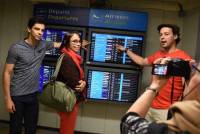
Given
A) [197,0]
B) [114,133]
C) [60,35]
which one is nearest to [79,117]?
[114,133]

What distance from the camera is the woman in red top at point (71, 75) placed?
10.7 ft

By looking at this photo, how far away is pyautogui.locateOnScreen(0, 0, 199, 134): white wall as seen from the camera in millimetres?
4309

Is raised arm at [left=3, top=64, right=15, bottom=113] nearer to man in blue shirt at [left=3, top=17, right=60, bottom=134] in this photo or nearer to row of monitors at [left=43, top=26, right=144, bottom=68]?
man in blue shirt at [left=3, top=17, right=60, bottom=134]

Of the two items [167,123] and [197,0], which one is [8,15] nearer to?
[197,0]

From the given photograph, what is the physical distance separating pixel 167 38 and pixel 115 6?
130 cm

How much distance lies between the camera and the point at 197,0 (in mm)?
3844

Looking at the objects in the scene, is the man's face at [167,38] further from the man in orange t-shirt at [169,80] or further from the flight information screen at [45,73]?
the flight information screen at [45,73]

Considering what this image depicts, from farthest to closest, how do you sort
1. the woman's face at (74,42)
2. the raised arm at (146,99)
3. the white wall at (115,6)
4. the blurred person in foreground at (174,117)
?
the white wall at (115,6) < the woman's face at (74,42) < the raised arm at (146,99) < the blurred person in foreground at (174,117)

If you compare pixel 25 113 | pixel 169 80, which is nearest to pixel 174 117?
pixel 169 80

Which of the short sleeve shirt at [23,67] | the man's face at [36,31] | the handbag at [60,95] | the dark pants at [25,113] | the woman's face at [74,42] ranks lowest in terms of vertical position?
the dark pants at [25,113]

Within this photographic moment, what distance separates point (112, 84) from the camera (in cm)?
416

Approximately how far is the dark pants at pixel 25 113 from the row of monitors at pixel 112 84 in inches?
37.2

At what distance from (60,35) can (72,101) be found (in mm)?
1234

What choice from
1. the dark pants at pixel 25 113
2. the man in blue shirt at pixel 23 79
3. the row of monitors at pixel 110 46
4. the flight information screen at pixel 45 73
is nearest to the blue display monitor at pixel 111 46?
the row of monitors at pixel 110 46
